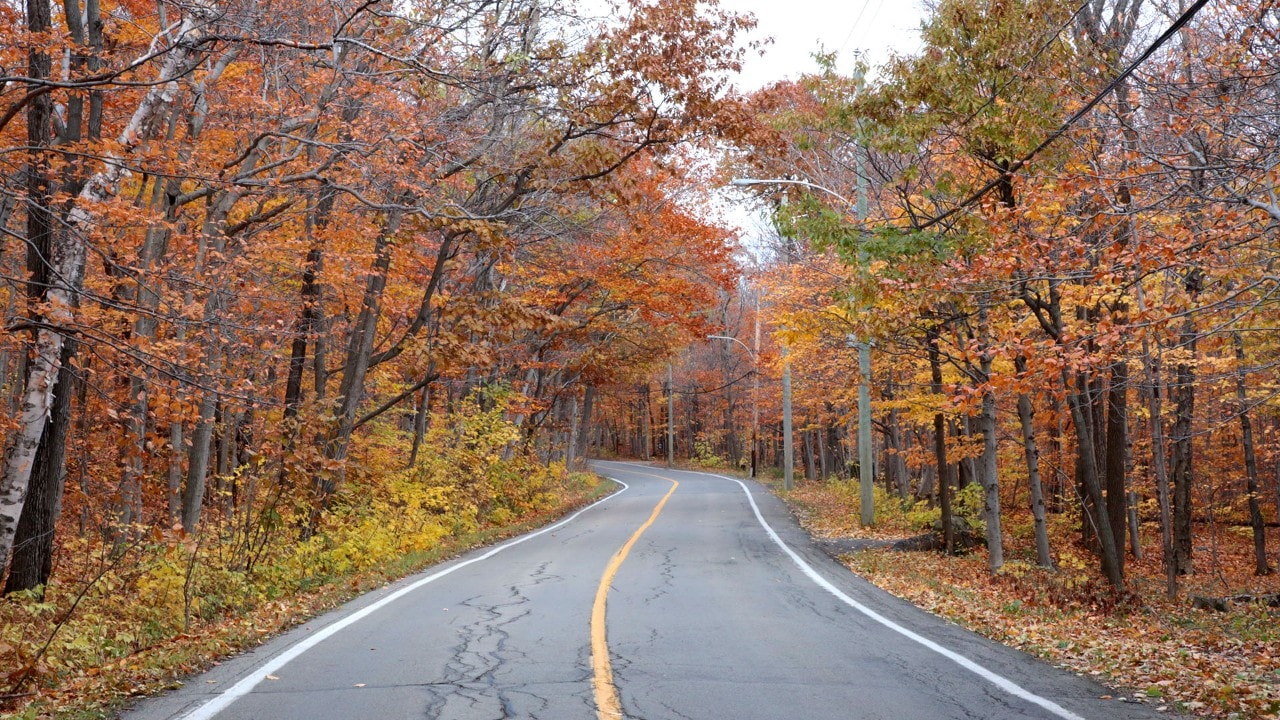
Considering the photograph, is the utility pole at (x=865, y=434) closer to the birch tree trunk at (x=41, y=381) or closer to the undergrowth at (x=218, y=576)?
the undergrowth at (x=218, y=576)

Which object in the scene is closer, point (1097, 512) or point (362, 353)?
point (1097, 512)

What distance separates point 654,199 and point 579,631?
1425cm

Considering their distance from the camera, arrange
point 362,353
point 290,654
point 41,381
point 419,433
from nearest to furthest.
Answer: point 290,654
point 41,381
point 362,353
point 419,433

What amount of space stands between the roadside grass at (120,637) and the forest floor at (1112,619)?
6.73 meters

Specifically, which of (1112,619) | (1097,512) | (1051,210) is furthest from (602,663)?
(1097,512)

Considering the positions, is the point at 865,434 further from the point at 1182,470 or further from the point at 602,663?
the point at 602,663

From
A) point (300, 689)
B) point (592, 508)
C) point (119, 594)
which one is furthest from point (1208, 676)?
point (592, 508)

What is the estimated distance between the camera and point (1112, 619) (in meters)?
10.7

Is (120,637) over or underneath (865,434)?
underneath

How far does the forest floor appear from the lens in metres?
6.40

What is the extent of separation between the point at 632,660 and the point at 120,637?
4.58m

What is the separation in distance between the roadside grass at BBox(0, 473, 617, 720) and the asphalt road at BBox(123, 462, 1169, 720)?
0.34m

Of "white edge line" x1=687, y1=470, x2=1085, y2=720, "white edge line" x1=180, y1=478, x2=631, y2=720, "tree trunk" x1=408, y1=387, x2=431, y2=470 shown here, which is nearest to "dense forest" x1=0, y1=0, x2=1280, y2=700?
"tree trunk" x1=408, y1=387, x2=431, y2=470

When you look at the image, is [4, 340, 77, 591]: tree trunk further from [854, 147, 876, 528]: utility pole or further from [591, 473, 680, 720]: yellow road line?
[854, 147, 876, 528]: utility pole
